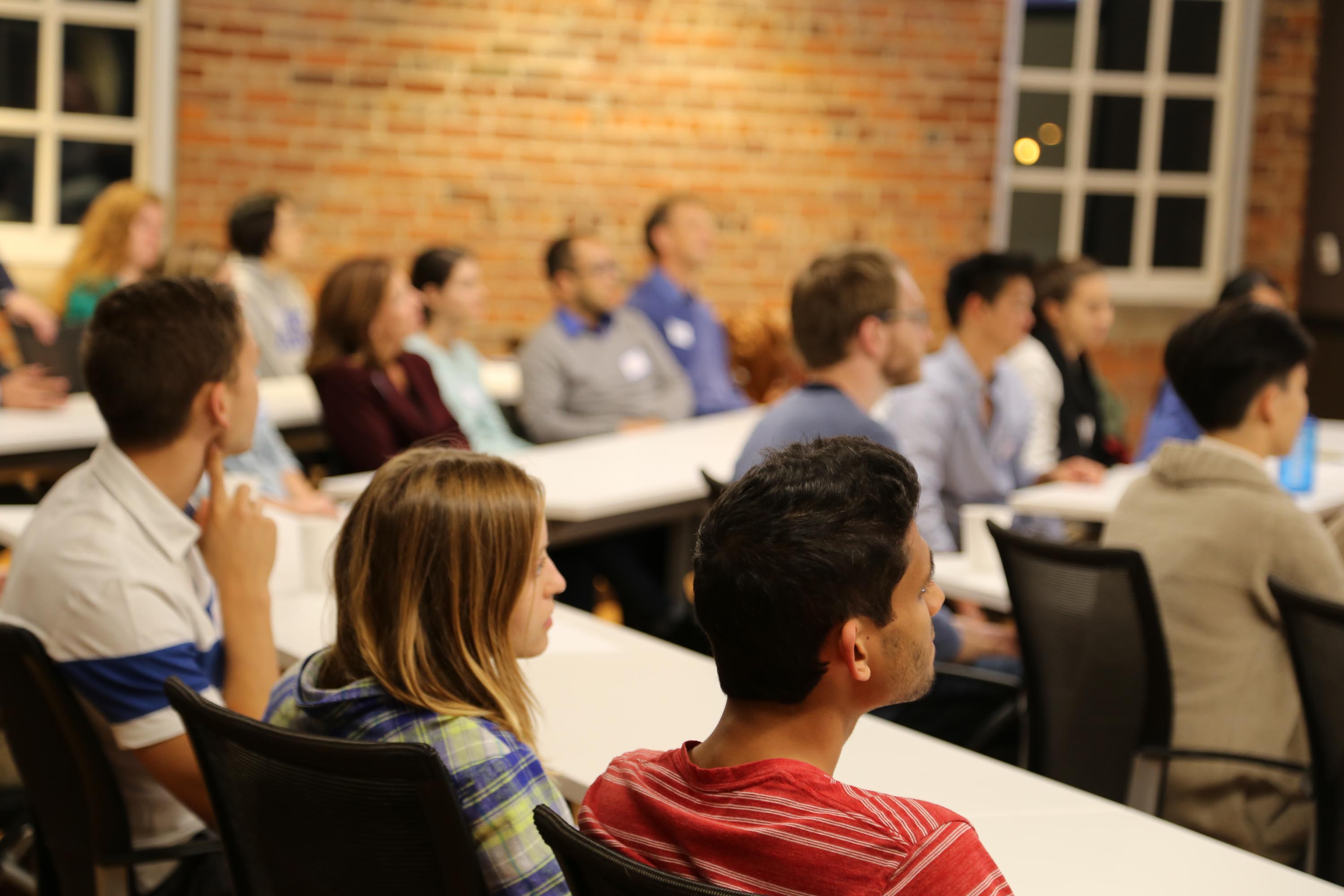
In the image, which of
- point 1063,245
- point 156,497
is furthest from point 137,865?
point 1063,245

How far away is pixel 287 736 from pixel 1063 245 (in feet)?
23.7

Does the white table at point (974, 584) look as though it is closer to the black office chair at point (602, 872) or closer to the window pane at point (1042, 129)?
the black office chair at point (602, 872)

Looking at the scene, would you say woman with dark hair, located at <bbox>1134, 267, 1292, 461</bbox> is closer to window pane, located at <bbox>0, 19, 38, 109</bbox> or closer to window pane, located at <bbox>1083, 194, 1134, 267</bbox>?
window pane, located at <bbox>1083, 194, 1134, 267</bbox>

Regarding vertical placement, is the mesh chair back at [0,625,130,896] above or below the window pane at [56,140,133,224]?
below

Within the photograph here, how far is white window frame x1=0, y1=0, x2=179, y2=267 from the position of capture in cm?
641

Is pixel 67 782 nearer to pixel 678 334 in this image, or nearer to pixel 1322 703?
pixel 1322 703

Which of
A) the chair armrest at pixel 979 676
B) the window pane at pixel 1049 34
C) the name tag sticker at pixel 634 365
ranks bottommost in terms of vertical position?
the chair armrest at pixel 979 676

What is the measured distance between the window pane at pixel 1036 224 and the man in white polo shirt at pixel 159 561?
640cm

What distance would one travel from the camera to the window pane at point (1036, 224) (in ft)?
25.7

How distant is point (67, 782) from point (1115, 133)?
23.7 feet

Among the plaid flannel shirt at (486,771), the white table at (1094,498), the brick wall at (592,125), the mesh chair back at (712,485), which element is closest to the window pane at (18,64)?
the brick wall at (592,125)

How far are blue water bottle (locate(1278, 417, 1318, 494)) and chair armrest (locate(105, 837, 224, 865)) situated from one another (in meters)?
3.01

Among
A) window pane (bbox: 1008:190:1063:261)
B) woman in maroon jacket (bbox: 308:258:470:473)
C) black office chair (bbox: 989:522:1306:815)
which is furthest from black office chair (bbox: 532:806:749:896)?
window pane (bbox: 1008:190:1063:261)

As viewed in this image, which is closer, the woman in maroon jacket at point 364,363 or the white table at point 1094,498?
the white table at point 1094,498
